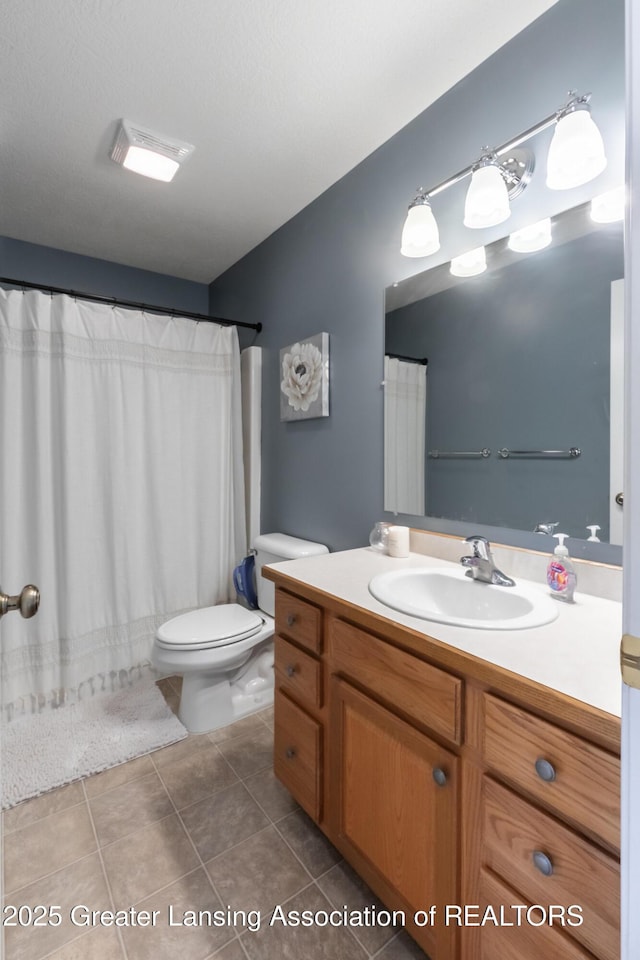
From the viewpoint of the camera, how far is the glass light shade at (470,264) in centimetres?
135

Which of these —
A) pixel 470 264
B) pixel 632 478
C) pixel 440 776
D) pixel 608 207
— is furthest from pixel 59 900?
pixel 608 207

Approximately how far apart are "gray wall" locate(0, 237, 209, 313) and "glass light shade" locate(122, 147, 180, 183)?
3.31ft

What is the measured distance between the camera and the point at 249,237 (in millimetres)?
2436

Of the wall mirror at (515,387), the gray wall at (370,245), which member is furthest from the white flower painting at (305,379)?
the wall mirror at (515,387)

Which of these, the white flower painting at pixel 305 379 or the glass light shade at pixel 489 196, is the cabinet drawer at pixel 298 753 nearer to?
the white flower painting at pixel 305 379

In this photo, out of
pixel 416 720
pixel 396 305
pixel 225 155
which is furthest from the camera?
pixel 225 155

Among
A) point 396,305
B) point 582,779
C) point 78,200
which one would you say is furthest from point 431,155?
point 582,779

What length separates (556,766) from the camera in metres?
0.68

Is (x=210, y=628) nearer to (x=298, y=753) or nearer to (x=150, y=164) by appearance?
(x=298, y=753)

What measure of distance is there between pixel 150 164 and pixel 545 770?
2.31 m

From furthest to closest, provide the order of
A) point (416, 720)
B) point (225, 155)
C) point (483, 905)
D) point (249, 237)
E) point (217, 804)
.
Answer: point (249, 237) → point (225, 155) → point (217, 804) → point (416, 720) → point (483, 905)

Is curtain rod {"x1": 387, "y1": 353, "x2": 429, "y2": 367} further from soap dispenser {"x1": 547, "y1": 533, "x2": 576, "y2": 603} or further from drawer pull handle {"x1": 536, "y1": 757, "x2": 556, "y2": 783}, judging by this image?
drawer pull handle {"x1": 536, "y1": 757, "x2": 556, "y2": 783}

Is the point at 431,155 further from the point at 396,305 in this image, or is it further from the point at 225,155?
the point at 225,155

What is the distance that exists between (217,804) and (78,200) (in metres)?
2.61
